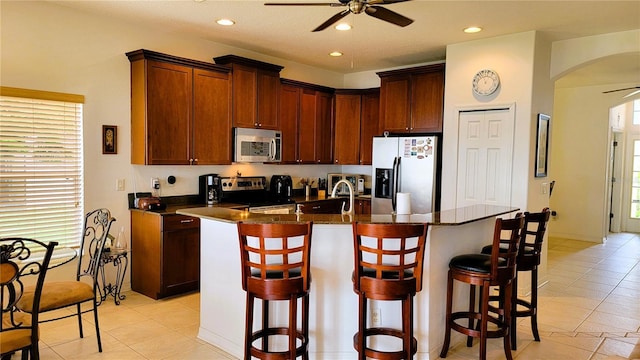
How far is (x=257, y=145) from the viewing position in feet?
17.4

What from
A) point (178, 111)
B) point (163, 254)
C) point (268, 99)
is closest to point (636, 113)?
point (268, 99)

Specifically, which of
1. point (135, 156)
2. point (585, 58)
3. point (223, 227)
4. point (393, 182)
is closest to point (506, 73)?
point (585, 58)

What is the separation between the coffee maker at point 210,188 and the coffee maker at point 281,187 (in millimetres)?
928

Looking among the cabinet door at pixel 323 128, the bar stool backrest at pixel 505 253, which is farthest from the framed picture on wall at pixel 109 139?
the bar stool backrest at pixel 505 253

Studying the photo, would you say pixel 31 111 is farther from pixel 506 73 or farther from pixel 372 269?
pixel 506 73

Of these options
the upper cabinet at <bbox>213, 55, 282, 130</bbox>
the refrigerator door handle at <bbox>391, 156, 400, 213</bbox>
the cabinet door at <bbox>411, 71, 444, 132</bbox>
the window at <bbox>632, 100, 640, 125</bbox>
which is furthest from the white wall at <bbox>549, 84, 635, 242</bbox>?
the upper cabinet at <bbox>213, 55, 282, 130</bbox>

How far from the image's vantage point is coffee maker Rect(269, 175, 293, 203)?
578cm

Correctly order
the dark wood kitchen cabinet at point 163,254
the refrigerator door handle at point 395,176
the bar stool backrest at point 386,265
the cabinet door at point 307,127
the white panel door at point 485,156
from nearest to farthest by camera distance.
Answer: the bar stool backrest at point 386,265 < the dark wood kitchen cabinet at point 163,254 < the white panel door at point 485,156 < the refrigerator door handle at point 395,176 < the cabinet door at point 307,127

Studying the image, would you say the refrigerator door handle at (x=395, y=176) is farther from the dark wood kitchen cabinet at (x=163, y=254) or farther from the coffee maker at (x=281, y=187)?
the dark wood kitchen cabinet at (x=163, y=254)

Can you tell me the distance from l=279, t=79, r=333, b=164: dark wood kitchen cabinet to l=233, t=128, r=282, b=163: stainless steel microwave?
24cm

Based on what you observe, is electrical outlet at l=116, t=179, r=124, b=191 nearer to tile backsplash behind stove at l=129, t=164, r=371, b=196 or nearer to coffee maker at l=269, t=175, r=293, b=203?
tile backsplash behind stove at l=129, t=164, r=371, b=196

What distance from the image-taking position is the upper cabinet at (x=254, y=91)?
5.02 metres

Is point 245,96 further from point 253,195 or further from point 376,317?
point 376,317

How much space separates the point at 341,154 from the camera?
6484mm
